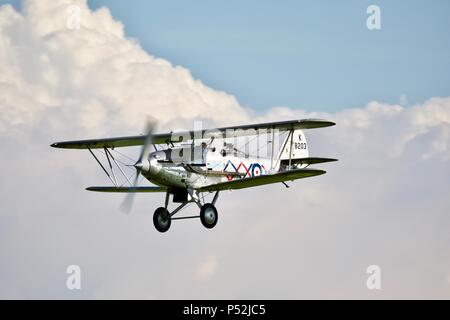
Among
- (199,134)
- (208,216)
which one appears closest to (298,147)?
(199,134)

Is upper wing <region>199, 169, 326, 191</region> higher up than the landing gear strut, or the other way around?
upper wing <region>199, 169, 326, 191</region>

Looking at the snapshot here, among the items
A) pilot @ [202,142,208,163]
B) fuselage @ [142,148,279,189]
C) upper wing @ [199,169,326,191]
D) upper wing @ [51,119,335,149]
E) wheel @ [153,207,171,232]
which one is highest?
upper wing @ [51,119,335,149]

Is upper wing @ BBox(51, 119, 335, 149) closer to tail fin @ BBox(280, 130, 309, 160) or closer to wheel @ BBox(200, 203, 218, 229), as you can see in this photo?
wheel @ BBox(200, 203, 218, 229)

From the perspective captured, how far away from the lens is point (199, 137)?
92.7ft

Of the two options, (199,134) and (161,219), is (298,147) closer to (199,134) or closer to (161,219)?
(199,134)

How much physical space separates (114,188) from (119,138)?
193cm

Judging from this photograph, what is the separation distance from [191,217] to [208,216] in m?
0.60

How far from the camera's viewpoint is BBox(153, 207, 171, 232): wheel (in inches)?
1106

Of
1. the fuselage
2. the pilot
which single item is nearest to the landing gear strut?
the fuselage

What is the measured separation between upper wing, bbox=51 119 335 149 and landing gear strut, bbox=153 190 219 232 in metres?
1.79

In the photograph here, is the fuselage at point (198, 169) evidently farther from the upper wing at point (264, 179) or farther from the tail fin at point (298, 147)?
the tail fin at point (298, 147)

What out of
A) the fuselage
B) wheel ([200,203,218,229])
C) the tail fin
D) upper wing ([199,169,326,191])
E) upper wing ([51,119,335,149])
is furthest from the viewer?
the tail fin
